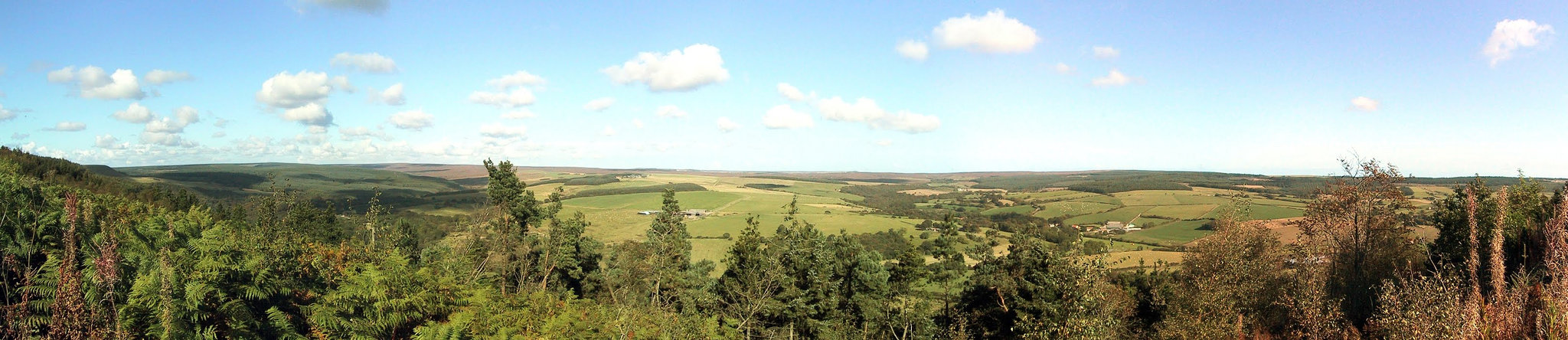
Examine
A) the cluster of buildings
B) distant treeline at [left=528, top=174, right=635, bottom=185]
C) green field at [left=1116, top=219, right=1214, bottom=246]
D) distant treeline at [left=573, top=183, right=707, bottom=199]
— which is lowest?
the cluster of buildings

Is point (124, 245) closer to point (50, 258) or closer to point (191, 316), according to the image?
point (50, 258)

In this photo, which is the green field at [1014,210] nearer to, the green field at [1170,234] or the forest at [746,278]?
the green field at [1170,234]

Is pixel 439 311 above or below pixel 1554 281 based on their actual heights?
below

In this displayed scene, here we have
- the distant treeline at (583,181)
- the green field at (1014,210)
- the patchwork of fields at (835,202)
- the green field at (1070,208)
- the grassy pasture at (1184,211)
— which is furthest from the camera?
the distant treeline at (583,181)

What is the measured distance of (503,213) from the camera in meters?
40.6

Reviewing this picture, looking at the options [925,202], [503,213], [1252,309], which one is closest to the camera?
[1252,309]

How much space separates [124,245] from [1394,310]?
1888 centimetres

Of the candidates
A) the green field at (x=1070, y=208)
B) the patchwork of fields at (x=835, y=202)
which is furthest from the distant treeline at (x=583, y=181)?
the green field at (x=1070, y=208)

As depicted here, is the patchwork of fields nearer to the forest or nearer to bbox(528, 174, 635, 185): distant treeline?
bbox(528, 174, 635, 185): distant treeline

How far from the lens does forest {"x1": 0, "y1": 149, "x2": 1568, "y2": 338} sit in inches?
307

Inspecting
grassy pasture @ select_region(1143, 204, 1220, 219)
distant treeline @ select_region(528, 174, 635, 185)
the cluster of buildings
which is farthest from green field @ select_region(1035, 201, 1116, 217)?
distant treeline @ select_region(528, 174, 635, 185)

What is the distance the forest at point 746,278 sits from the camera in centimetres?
779

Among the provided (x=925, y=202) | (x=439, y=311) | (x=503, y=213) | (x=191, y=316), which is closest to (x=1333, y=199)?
(x=439, y=311)

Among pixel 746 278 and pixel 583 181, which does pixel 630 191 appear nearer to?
pixel 583 181
